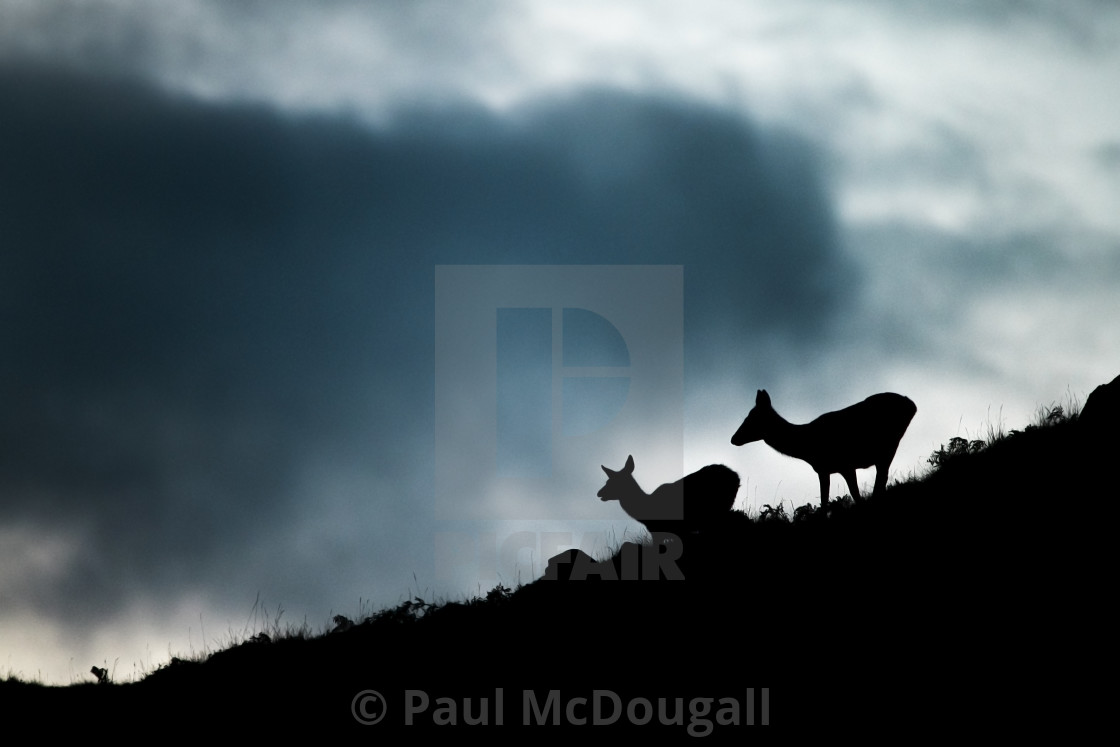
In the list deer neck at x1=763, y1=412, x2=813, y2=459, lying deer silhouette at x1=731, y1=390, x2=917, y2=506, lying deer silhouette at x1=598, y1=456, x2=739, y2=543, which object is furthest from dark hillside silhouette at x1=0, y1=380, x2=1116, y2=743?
deer neck at x1=763, y1=412, x2=813, y2=459

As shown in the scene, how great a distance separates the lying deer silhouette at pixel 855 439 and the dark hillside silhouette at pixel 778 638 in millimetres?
763

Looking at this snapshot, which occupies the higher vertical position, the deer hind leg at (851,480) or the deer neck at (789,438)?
the deer neck at (789,438)

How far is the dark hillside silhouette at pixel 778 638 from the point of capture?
9.44 meters

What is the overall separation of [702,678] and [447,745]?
3402mm

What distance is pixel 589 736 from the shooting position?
1000 cm

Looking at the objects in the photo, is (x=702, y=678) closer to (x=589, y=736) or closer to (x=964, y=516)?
(x=589, y=736)

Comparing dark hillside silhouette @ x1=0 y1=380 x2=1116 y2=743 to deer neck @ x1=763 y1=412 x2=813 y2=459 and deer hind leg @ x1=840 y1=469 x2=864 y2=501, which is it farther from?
deer neck @ x1=763 y1=412 x2=813 y2=459

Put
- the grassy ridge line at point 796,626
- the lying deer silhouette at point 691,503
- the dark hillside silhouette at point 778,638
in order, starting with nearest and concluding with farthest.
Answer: the dark hillside silhouette at point 778,638 < the grassy ridge line at point 796,626 < the lying deer silhouette at point 691,503

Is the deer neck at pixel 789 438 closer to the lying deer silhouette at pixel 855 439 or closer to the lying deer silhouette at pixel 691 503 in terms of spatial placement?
the lying deer silhouette at pixel 855 439

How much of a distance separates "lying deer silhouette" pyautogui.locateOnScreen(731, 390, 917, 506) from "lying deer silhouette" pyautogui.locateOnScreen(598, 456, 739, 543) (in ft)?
5.14

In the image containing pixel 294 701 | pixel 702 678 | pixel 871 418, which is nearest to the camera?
pixel 702 678

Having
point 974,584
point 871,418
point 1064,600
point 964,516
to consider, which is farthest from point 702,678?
point 871,418

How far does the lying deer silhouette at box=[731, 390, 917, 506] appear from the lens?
632 inches

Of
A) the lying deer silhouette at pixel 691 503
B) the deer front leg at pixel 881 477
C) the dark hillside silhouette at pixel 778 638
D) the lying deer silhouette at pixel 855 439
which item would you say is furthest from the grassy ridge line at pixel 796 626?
the lying deer silhouette at pixel 691 503
